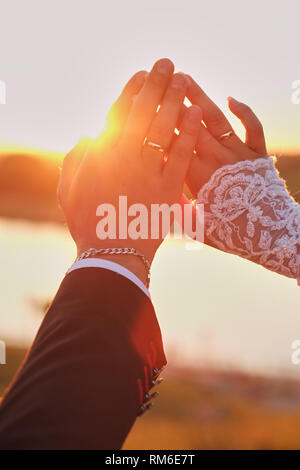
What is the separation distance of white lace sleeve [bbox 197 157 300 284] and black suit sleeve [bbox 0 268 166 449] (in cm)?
69

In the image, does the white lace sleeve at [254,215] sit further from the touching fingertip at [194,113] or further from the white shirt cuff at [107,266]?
the white shirt cuff at [107,266]

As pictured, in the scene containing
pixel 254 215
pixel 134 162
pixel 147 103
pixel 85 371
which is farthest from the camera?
pixel 254 215

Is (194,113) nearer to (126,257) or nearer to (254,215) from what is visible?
(254,215)

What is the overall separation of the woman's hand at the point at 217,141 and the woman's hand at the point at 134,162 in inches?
5.6

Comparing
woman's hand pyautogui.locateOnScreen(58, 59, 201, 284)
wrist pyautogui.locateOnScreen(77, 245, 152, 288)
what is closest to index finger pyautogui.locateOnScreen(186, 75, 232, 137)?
woman's hand pyautogui.locateOnScreen(58, 59, 201, 284)

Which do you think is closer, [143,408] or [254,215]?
[143,408]

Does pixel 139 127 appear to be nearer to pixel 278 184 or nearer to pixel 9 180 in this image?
pixel 278 184

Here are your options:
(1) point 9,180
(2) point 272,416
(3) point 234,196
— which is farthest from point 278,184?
(1) point 9,180

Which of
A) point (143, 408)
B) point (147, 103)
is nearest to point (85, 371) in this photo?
point (143, 408)

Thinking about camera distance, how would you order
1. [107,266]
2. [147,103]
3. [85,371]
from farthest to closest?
[147,103], [107,266], [85,371]

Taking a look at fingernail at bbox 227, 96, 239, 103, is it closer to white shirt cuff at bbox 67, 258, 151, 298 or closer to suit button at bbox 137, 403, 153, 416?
white shirt cuff at bbox 67, 258, 151, 298

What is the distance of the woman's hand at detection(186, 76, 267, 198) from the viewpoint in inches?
63.3

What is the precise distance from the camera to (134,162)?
1.28m

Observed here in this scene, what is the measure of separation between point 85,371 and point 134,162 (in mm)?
639
